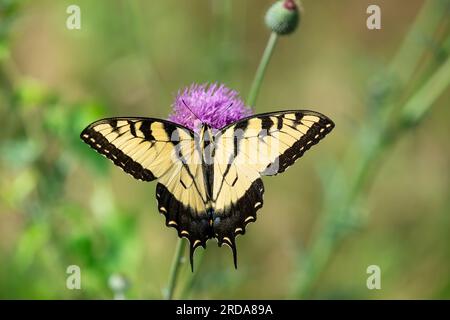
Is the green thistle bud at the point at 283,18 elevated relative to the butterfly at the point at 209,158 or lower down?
elevated

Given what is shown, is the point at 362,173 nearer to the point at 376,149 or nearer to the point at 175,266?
the point at 376,149

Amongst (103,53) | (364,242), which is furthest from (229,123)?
(103,53)

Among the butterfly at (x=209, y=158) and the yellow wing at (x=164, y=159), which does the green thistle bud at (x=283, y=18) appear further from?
the yellow wing at (x=164, y=159)

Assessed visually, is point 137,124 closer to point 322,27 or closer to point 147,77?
point 147,77

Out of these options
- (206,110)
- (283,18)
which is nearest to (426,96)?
(283,18)

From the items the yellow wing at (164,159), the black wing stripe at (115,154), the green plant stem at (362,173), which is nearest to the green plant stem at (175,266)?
the yellow wing at (164,159)

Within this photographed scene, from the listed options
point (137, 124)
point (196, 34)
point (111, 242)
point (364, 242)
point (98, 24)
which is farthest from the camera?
point (196, 34)
